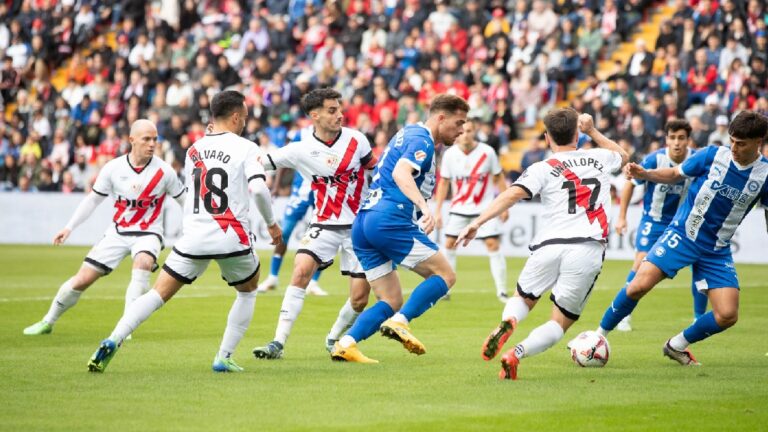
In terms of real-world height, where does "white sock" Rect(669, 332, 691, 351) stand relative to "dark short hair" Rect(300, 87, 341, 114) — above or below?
below

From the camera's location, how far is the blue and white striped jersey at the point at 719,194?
9797 mm

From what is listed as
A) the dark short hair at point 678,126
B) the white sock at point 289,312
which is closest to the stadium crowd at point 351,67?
the dark short hair at point 678,126

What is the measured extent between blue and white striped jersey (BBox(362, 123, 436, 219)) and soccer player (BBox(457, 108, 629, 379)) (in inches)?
33.0

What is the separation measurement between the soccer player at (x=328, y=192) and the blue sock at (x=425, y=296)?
952 mm

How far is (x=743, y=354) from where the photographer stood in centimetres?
1099

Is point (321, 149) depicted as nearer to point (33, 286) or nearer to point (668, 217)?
point (668, 217)

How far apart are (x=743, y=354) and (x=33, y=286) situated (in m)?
11.1

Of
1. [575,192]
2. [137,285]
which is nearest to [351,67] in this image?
[137,285]

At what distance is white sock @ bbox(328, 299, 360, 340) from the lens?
423 inches

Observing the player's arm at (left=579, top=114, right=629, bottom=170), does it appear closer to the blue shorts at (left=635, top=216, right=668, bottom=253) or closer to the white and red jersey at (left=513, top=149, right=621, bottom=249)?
the white and red jersey at (left=513, top=149, right=621, bottom=249)

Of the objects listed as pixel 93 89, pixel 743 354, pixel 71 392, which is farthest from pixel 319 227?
pixel 93 89

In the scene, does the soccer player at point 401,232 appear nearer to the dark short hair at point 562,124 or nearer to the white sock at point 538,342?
the dark short hair at point 562,124

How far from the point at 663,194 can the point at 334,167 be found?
4020 mm

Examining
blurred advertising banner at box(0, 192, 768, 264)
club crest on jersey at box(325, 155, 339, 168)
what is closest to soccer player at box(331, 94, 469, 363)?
club crest on jersey at box(325, 155, 339, 168)
